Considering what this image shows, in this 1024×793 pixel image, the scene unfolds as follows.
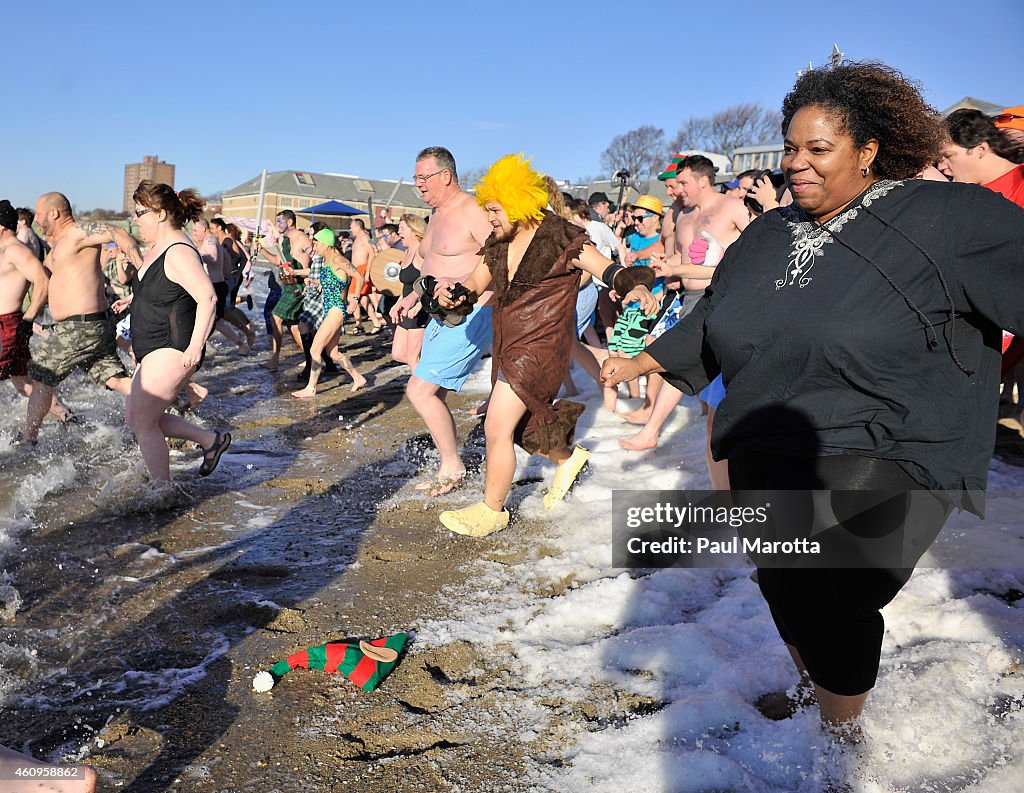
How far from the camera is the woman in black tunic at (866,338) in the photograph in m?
1.75

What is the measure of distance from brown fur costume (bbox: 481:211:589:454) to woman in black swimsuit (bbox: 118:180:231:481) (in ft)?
5.71

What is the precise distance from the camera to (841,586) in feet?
6.09

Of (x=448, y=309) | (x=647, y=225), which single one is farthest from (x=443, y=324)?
(x=647, y=225)

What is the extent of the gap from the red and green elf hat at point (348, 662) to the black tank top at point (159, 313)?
2.43 meters

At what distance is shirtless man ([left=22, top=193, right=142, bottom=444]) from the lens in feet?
18.3

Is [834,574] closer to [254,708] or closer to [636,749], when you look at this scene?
[636,749]

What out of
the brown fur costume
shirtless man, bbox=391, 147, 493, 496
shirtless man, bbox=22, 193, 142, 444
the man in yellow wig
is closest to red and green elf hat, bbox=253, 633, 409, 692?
the man in yellow wig

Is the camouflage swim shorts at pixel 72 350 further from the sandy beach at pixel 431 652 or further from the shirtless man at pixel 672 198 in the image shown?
the shirtless man at pixel 672 198

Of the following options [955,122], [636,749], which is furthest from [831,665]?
[955,122]

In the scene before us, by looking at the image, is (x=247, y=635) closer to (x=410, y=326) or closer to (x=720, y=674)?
(x=720, y=674)

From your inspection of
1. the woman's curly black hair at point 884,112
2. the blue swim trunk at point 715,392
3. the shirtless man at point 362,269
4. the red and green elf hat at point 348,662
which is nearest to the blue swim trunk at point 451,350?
the blue swim trunk at point 715,392

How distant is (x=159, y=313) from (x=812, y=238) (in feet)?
12.2

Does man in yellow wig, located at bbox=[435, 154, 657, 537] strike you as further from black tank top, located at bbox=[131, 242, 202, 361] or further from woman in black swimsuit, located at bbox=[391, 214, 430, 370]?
black tank top, located at bbox=[131, 242, 202, 361]

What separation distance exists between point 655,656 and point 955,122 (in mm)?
2733
